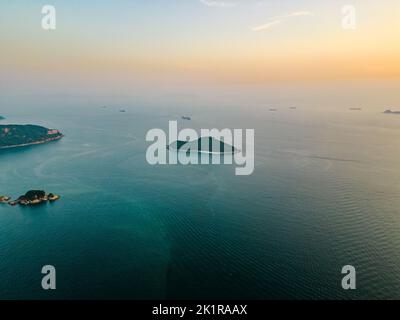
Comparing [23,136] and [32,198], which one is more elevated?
[23,136]

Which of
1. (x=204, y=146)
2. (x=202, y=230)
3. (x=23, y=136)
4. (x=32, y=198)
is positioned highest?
(x=23, y=136)

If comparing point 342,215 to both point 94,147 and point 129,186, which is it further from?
point 94,147

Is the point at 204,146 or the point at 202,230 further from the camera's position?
the point at 204,146

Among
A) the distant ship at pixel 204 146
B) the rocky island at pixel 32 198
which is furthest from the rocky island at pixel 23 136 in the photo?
the rocky island at pixel 32 198

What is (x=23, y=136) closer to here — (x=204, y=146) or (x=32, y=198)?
(x=32, y=198)

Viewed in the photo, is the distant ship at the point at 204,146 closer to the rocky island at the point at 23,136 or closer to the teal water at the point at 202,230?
the teal water at the point at 202,230

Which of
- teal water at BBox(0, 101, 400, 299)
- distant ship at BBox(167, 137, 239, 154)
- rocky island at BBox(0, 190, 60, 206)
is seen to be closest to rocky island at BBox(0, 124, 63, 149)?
teal water at BBox(0, 101, 400, 299)

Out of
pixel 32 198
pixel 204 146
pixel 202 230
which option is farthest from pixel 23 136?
pixel 202 230

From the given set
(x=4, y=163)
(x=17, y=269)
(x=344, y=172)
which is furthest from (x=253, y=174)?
(x=4, y=163)

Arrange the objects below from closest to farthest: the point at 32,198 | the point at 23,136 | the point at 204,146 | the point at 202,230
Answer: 1. the point at 202,230
2. the point at 32,198
3. the point at 204,146
4. the point at 23,136
